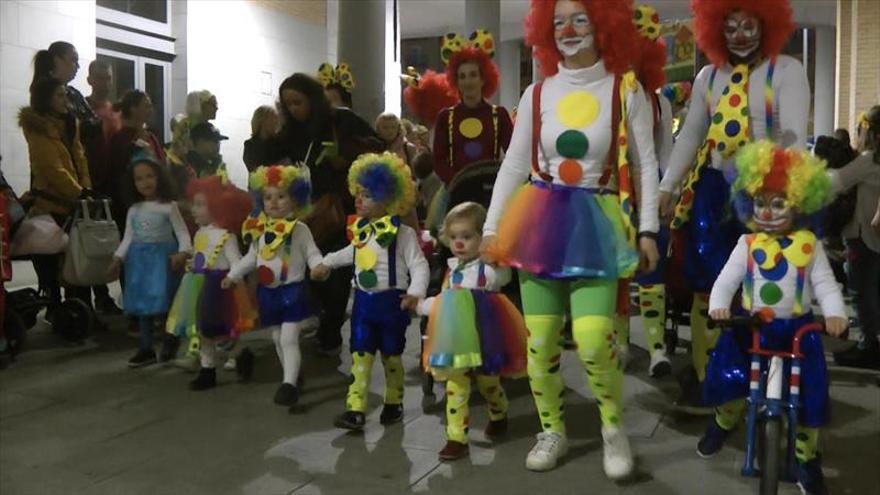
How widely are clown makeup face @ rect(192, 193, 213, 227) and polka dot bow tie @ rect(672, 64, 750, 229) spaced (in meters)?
2.92

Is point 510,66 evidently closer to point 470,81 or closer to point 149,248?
point 149,248

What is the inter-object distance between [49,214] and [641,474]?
4.84 meters

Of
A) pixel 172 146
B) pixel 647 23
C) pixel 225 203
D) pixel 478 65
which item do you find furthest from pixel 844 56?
pixel 225 203

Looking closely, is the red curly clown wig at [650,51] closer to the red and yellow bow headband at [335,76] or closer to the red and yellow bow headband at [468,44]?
the red and yellow bow headband at [468,44]

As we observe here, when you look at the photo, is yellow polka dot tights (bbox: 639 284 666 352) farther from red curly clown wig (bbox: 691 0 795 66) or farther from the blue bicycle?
the blue bicycle

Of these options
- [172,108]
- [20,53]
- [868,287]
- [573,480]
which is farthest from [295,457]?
[172,108]

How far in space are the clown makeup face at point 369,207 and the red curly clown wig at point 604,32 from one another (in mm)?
1164

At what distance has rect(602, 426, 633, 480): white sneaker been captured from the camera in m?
3.67

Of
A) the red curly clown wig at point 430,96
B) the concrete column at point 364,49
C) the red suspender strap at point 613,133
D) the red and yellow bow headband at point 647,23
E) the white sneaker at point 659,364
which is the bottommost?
the white sneaker at point 659,364

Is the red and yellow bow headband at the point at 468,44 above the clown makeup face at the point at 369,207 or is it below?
above

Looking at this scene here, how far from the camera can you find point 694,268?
4.23 m

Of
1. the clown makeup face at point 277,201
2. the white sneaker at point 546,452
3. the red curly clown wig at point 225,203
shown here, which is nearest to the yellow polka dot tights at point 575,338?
the white sneaker at point 546,452

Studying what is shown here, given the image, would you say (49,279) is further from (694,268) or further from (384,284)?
(694,268)

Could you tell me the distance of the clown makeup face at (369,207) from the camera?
4465 mm
